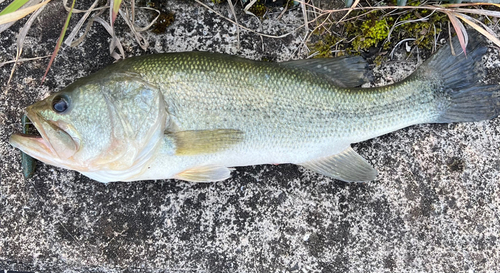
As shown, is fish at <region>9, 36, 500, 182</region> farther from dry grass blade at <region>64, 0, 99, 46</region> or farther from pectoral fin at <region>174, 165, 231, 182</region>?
dry grass blade at <region>64, 0, 99, 46</region>

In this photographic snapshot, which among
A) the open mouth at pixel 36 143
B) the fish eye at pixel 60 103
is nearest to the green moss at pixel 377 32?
the fish eye at pixel 60 103

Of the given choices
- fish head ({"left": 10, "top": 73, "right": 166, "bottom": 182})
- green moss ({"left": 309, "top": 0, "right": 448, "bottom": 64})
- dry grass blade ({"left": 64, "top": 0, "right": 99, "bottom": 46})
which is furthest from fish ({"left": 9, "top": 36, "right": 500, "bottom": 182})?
dry grass blade ({"left": 64, "top": 0, "right": 99, "bottom": 46})

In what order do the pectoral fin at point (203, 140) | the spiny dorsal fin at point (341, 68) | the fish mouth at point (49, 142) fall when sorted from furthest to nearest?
1. the spiny dorsal fin at point (341, 68)
2. the pectoral fin at point (203, 140)
3. the fish mouth at point (49, 142)

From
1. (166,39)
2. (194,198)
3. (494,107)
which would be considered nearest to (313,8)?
(166,39)

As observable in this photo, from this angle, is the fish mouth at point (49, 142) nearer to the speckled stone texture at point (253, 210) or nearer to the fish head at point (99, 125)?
the fish head at point (99, 125)

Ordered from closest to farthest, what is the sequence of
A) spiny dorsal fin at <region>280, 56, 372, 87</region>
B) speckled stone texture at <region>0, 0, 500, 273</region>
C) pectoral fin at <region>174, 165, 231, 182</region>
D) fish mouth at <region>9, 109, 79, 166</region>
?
1. fish mouth at <region>9, 109, 79, 166</region>
2. pectoral fin at <region>174, 165, 231, 182</region>
3. spiny dorsal fin at <region>280, 56, 372, 87</region>
4. speckled stone texture at <region>0, 0, 500, 273</region>

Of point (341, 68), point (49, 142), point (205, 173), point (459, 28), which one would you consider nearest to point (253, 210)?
point (205, 173)

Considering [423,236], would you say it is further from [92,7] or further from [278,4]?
[92,7]
